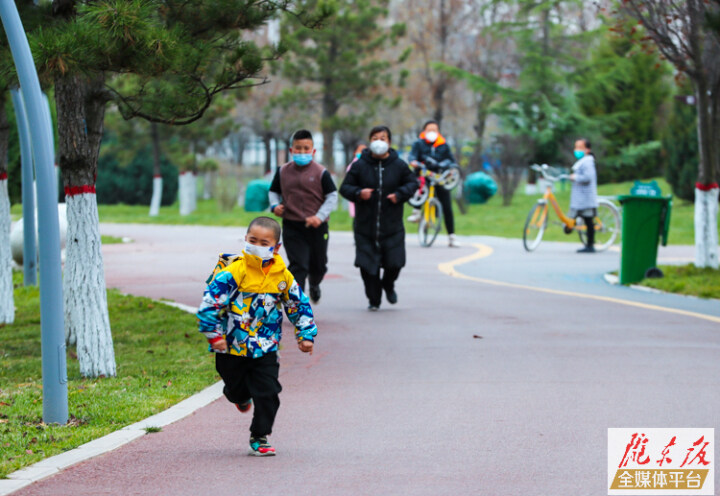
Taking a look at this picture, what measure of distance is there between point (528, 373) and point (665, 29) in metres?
7.47

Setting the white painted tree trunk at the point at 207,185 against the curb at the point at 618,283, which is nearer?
the curb at the point at 618,283

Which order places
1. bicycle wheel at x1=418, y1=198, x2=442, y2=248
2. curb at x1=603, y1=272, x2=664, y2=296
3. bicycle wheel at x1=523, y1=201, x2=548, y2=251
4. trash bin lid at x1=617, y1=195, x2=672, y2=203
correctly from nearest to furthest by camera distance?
curb at x1=603, y1=272, x2=664, y2=296, trash bin lid at x1=617, y1=195, x2=672, y2=203, bicycle wheel at x1=523, y1=201, x2=548, y2=251, bicycle wheel at x1=418, y1=198, x2=442, y2=248

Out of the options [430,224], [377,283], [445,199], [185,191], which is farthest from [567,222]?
[185,191]

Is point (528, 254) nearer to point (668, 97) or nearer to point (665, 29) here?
point (665, 29)

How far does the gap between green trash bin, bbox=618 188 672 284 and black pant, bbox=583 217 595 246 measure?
4.61 m

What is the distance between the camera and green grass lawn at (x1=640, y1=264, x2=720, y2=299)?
13.3 meters

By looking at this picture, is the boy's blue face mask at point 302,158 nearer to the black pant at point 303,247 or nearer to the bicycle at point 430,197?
the black pant at point 303,247

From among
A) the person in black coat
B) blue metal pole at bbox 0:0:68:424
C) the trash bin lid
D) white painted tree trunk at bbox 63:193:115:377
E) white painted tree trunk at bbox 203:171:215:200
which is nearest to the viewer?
blue metal pole at bbox 0:0:68:424

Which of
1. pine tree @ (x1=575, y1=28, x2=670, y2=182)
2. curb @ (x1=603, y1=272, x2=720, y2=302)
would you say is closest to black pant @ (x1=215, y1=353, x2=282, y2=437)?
curb @ (x1=603, y1=272, x2=720, y2=302)

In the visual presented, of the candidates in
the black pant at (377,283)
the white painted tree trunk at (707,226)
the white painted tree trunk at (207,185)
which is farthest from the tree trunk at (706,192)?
the white painted tree trunk at (207,185)

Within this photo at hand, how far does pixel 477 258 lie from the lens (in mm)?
18562

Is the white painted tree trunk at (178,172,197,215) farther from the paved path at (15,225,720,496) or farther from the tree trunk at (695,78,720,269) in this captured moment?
the paved path at (15,225,720,496)

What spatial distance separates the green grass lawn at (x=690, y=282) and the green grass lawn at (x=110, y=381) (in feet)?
19.2

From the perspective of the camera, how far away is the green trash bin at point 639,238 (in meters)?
14.7
